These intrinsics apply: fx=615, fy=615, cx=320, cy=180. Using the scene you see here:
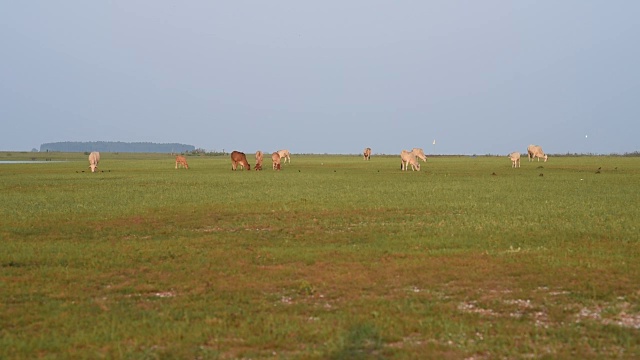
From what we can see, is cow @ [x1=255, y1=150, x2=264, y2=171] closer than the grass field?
No

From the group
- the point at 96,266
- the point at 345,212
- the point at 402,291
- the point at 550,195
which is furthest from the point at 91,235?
the point at 550,195

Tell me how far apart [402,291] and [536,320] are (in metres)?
2.18

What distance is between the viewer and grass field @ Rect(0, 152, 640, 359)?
6.98 meters

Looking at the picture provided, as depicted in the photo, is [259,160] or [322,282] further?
[259,160]

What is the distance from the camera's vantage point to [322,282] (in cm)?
1000

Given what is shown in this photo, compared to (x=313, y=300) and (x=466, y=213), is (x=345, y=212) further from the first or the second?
(x=313, y=300)

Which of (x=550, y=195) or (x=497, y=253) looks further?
(x=550, y=195)

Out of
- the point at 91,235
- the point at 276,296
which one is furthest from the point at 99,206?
the point at 276,296

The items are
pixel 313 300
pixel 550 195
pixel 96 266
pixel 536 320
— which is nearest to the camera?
pixel 536 320

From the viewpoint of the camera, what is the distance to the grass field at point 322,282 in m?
6.98

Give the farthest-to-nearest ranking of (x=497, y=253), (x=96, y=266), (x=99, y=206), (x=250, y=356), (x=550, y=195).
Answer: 1. (x=550, y=195)
2. (x=99, y=206)
3. (x=497, y=253)
4. (x=96, y=266)
5. (x=250, y=356)

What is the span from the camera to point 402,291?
30.8 feet

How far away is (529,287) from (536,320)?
1.87m

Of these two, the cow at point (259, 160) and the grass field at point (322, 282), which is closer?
the grass field at point (322, 282)
